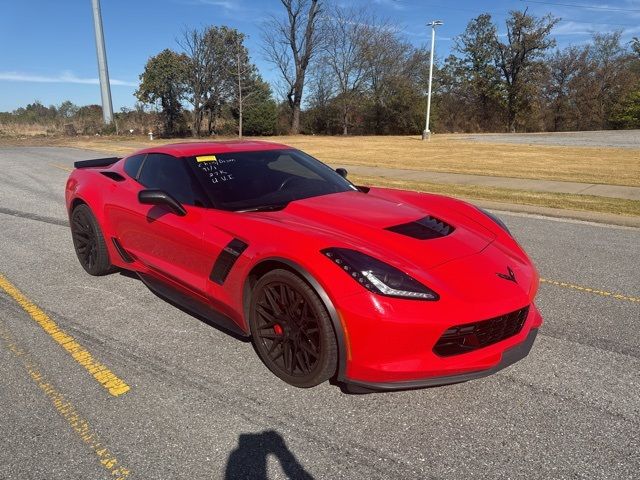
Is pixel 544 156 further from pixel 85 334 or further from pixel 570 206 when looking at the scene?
pixel 85 334

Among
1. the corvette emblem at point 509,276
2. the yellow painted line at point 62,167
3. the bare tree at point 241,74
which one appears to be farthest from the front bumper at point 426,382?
the bare tree at point 241,74

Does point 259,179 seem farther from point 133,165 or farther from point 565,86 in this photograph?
point 565,86

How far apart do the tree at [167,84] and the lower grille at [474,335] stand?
36.4 meters

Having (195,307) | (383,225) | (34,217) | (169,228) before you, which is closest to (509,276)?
(383,225)

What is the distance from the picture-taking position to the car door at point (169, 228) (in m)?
3.16

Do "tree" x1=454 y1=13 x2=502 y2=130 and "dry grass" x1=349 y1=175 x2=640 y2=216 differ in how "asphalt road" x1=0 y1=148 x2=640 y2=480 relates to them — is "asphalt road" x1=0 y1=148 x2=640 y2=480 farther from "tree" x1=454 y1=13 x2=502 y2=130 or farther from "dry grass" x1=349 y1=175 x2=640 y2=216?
"tree" x1=454 y1=13 x2=502 y2=130

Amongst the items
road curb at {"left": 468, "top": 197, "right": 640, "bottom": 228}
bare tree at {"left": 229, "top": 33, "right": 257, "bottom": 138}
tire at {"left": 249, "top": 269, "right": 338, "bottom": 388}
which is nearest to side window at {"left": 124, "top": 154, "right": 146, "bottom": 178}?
tire at {"left": 249, "top": 269, "right": 338, "bottom": 388}

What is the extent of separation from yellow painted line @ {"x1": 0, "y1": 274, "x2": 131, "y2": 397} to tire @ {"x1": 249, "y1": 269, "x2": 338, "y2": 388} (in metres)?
0.86

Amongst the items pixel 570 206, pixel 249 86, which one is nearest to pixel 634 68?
pixel 249 86

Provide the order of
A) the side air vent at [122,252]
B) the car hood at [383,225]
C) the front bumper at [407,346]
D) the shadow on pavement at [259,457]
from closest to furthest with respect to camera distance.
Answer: the shadow on pavement at [259,457], the front bumper at [407,346], the car hood at [383,225], the side air vent at [122,252]

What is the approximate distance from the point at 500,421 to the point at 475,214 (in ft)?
5.62

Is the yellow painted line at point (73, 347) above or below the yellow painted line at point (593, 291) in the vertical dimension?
below

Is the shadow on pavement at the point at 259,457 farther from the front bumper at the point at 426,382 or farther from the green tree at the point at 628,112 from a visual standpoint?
the green tree at the point at 628,112

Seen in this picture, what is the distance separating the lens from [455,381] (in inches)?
93.8
